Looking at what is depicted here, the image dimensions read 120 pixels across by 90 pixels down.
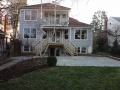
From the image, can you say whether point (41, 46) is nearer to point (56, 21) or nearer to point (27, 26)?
point (56, 21)

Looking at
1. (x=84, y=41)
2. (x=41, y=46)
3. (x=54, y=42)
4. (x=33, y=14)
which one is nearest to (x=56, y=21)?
(x=54, y=42)

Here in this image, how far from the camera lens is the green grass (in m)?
7.27

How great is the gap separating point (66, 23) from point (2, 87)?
20427mm

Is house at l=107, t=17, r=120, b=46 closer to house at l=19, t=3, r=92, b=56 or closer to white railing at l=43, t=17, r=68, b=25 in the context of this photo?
house at l=19, t=3, r=92, b=56

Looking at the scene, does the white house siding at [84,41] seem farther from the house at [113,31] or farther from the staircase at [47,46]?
the house at [113,31]

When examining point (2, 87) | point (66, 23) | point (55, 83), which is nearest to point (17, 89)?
point (2, 87)

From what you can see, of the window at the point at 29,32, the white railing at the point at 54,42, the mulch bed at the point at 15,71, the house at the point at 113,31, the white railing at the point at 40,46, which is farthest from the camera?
the house at the point at 113,31

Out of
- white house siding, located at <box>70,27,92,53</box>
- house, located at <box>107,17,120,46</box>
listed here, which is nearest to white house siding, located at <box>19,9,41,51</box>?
white house siding, located at <box>70,27,92,53</box>

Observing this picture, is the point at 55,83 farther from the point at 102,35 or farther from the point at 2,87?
the point at 102,35

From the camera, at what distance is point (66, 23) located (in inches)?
1041

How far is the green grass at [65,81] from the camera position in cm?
727

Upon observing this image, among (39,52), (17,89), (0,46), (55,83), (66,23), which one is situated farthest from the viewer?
(66,23)

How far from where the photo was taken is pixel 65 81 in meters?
7.91

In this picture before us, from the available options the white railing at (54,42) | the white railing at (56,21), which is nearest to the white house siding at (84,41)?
the white railing at (56,21)
